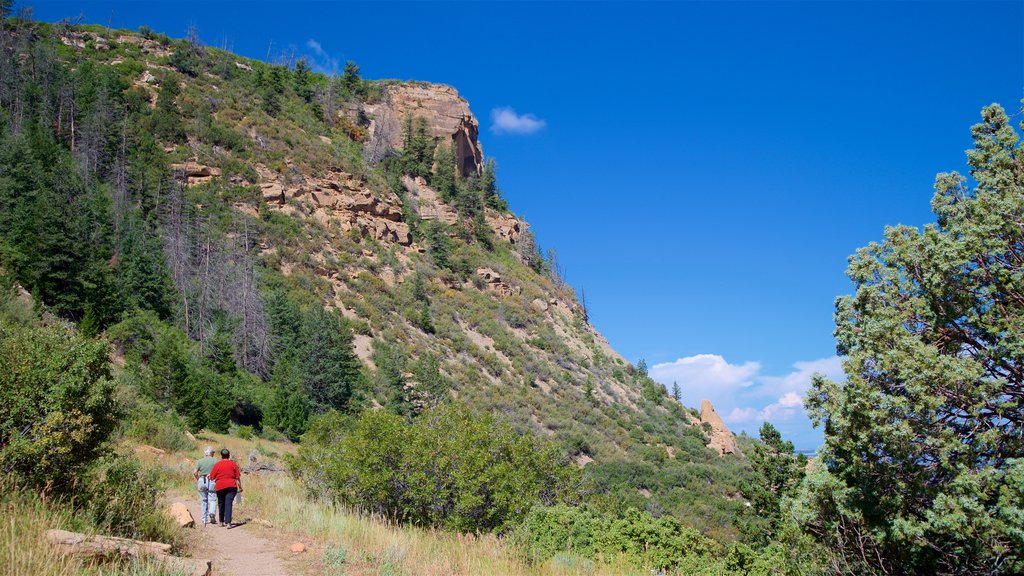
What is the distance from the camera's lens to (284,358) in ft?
112

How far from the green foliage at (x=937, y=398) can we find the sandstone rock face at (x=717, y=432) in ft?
147

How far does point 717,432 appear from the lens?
2029 inches

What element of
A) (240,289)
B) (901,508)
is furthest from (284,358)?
(901,508)

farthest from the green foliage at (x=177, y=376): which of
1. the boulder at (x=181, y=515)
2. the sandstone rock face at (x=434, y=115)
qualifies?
the sandstone rock face at (x=434, y=115)

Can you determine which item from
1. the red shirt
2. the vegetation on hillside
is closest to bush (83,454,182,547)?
the vegetation on hillside

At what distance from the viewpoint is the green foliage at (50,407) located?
6086mm

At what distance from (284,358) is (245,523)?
26225 mm

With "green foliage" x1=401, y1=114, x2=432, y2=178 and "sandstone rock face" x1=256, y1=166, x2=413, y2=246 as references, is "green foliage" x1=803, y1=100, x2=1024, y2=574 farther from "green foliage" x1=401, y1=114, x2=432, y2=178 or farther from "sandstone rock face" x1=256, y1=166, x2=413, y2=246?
"green foliage" x1=401, y1=114, x2=432, y2=178

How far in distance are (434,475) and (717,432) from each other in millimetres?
45675

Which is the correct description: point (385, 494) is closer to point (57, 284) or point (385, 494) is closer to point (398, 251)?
point (57, 284)

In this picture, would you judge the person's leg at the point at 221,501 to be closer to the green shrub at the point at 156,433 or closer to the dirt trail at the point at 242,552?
the dirt trail at the point at 242,552

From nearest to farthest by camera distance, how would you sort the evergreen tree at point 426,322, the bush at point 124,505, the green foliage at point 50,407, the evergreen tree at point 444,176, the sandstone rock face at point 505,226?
the green foliage at point 50,407
the bush at point 124,505
the evergreen tree at point 426,322
the evergreen tree at point 444,176
the sandstone rock face at point 505,226

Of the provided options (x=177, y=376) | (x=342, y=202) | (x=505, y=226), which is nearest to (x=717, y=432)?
(x=505, y=226)

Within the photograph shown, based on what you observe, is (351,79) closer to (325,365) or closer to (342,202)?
(342,202)
